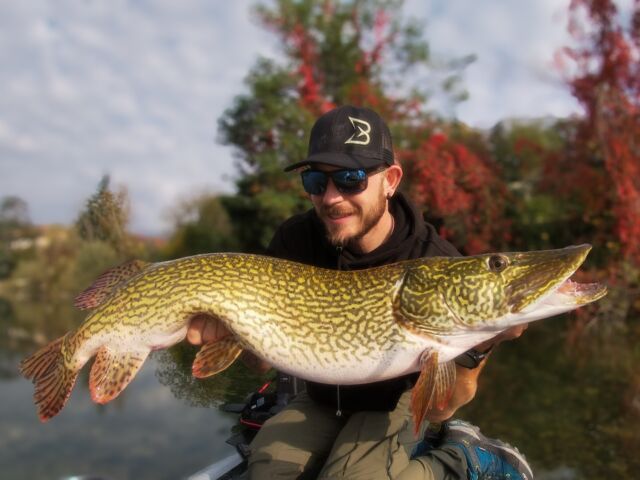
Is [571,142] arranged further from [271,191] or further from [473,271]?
[473,271]

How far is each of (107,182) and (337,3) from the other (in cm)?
1076

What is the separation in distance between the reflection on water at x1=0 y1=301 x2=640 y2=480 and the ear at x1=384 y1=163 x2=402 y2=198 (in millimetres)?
1612

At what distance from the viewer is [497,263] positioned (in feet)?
6.99

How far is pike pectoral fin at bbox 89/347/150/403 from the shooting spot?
2244mm

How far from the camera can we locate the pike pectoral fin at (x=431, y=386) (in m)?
2.00

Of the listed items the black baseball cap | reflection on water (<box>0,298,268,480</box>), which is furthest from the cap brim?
reflection on water (<box>0,298,268,480</box>)

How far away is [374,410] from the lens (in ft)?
8.55

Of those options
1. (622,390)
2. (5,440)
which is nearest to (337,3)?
(622,390)

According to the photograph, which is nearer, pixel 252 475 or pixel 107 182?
pixel 252 475

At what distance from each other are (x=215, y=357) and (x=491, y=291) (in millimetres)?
1360

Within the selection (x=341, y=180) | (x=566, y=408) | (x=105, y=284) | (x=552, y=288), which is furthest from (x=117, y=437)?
(x=552, y=288)

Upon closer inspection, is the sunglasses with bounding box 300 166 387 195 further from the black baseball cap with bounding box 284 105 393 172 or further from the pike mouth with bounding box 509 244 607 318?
the pike mouth with bounding box 509 244 607 318

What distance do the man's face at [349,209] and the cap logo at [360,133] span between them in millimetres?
187

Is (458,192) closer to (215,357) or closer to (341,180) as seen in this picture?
(341,180)
